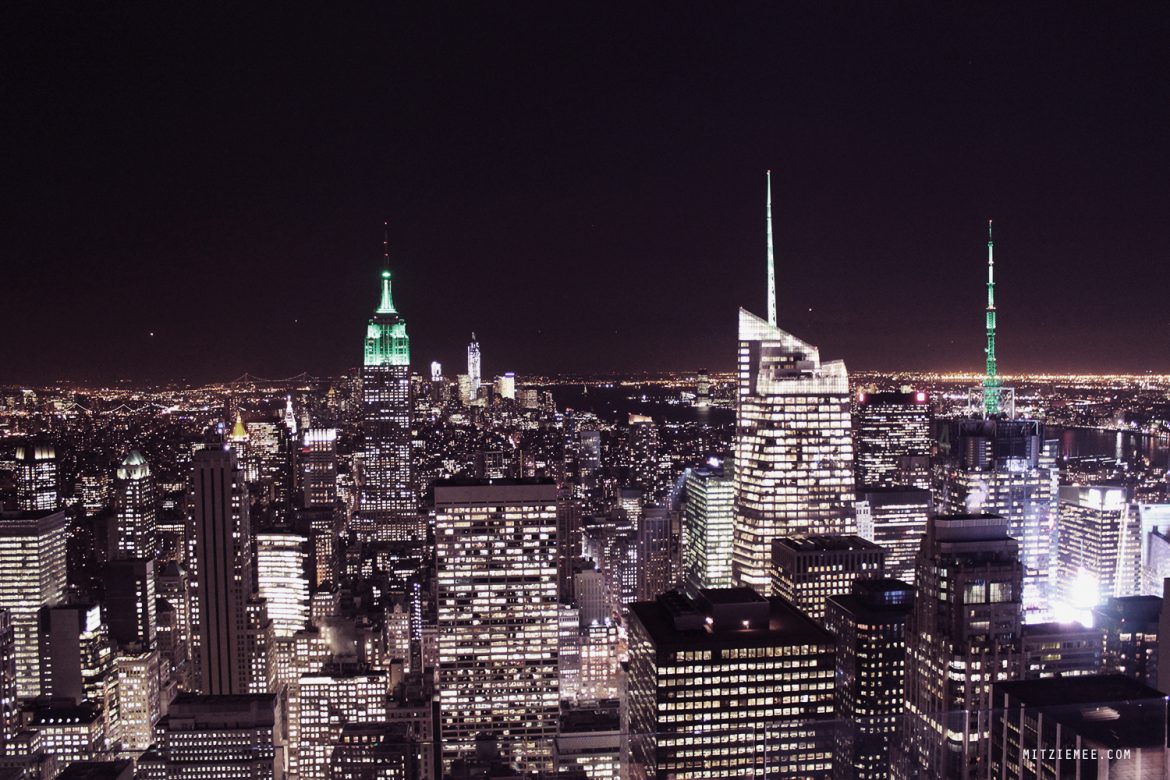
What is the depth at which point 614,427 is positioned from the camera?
61.5 ft

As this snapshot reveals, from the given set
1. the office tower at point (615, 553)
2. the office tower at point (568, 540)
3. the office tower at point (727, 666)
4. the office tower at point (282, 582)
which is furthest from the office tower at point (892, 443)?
the office tower at point (282, 582)

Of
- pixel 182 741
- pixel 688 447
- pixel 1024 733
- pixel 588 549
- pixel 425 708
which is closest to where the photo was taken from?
pixel 1024 733

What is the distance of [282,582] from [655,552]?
6.82 metres

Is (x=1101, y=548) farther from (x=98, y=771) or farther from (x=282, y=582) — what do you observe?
(x=282, y=582)

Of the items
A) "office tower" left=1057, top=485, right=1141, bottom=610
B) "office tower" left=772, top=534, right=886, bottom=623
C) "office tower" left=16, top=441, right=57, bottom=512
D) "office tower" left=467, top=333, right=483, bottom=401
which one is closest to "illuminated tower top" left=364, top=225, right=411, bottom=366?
"office tower" left=467, top=333, right=483, bottom=401

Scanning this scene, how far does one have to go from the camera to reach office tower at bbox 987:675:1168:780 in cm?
321

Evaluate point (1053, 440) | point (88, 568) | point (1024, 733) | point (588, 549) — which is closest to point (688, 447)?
point (588, 549)

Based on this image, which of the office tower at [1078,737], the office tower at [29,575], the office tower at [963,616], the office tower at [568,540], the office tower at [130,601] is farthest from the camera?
the office tower at [568,540]

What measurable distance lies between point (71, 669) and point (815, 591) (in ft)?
34.7

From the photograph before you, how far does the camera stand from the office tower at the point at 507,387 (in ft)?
45.4

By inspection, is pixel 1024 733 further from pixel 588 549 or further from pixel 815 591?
pixel 588 549

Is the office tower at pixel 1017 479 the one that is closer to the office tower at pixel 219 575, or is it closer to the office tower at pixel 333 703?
the office tower at pixel 333 703

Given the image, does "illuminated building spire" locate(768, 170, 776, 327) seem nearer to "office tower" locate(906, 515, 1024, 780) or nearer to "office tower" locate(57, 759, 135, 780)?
"office tower" locate(906, 515, 1024, 780)

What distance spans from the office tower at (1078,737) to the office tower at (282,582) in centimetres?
1367
